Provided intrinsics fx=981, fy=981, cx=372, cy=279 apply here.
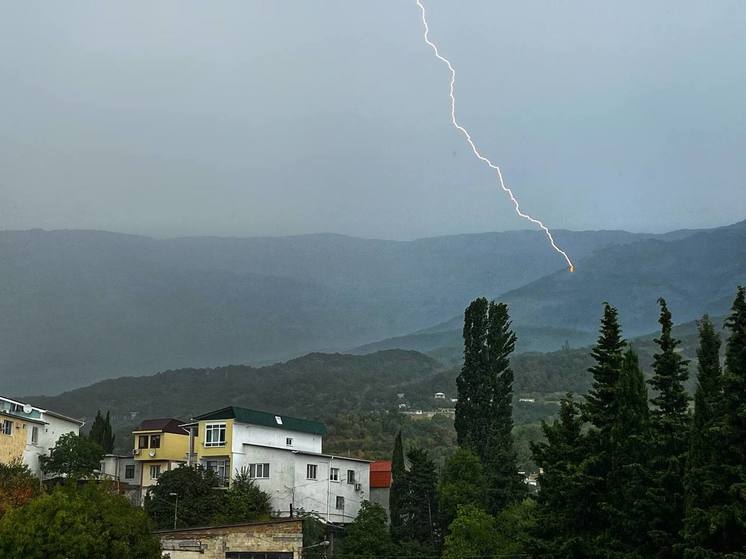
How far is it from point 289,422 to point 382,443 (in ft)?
98.5

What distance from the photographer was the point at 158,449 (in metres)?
57.4

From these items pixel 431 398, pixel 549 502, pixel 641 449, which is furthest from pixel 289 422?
pixel 431 398

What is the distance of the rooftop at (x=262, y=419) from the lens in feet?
173

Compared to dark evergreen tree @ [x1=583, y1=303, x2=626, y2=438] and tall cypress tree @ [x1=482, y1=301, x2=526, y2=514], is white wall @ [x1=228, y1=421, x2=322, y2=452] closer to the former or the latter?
tall cypress tree @ [x1=482, y1=301, x2=526, y2=514]

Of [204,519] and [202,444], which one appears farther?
[202,444]

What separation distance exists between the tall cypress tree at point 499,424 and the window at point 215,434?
13898mm

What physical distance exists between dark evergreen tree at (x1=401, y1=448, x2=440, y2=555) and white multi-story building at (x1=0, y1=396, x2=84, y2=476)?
66.8ft

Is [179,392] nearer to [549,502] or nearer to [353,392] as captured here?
[353,392]

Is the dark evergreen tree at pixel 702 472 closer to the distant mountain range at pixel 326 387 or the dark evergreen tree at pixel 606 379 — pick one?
the dark evergreen tree at pixel 606 379

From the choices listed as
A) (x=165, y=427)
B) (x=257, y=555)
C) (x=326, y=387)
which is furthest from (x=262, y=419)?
(x=326, y=387)

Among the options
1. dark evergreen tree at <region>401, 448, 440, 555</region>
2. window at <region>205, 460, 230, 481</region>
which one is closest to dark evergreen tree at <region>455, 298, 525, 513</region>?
dark evergreen tree at <region>401, 448, 440, 555</region>

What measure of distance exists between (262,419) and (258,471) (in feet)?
10.7

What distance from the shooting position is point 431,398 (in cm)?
13812

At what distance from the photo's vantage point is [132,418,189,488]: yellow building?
188ft
